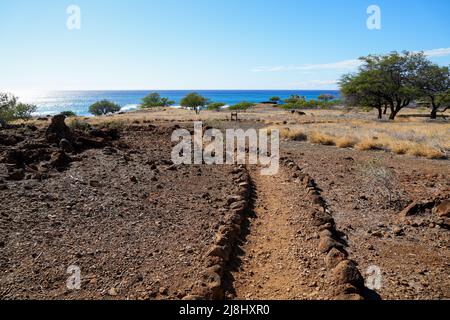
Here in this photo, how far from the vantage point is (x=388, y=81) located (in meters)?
30.9

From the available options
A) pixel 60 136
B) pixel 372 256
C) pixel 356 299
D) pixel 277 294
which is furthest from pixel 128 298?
pixel 60 136

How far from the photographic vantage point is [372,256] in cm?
526

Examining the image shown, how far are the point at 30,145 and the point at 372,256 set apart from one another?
968cm

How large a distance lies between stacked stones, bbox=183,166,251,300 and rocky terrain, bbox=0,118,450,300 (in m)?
0.02

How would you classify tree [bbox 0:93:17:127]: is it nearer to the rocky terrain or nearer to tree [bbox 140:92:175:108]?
the rocky terrain

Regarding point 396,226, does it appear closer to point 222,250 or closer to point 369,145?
point 222,250

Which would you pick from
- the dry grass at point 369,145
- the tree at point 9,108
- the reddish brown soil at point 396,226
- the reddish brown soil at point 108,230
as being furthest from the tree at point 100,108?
the reddish brown soil at point 396,226

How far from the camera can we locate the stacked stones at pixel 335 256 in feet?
13.7

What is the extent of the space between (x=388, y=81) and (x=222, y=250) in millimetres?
31053

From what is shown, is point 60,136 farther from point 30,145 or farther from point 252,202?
point 252,202

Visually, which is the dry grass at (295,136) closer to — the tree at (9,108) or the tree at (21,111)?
the tree at (9,108)

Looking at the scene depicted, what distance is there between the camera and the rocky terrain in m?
4.38

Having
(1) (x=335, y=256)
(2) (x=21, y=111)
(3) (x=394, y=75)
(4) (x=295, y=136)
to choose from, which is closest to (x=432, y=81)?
(3) (x=394, y=75)

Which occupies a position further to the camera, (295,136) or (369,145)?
(295,136)
